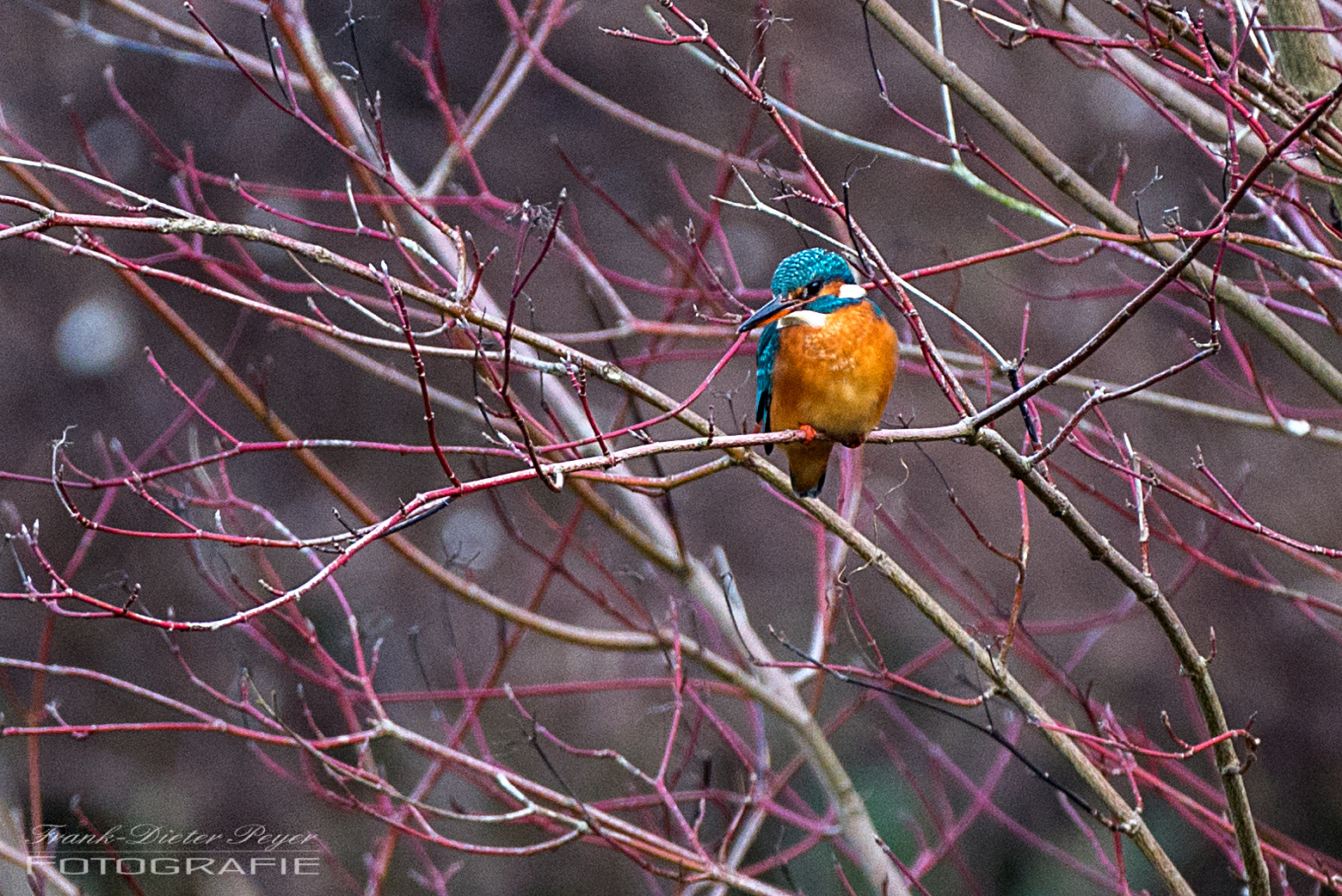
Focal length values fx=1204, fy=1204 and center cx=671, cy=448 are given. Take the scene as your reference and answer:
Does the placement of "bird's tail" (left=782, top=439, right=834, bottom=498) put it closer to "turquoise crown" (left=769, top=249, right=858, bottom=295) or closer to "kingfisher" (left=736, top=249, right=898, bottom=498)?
"kingfisher" (left=736, top=249, right=898, bottom=498)

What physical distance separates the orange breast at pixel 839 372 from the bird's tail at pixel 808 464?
0.22 ft

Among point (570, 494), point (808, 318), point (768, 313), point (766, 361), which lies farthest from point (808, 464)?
point (570, 494)

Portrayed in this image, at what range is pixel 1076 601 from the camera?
7.83m

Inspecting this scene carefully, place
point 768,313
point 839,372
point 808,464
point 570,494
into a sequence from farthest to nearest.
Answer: point 570,494, point 808,464, point 839,372, point 768,313

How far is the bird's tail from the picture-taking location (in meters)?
2.71

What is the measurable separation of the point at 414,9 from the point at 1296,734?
742 centimetres

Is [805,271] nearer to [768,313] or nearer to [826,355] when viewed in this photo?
[826,355]

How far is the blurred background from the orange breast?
14.5 feet

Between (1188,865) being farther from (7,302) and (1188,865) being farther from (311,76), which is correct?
(7,302)

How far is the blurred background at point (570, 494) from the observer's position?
24.1 ft

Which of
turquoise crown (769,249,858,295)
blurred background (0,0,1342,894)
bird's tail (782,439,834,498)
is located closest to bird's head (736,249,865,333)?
Answer: turquoise crown (769,249,858,295)

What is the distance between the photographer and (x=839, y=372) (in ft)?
8.38

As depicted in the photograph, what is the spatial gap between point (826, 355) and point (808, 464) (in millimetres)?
334

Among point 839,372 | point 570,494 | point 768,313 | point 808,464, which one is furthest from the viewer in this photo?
point 570,494
